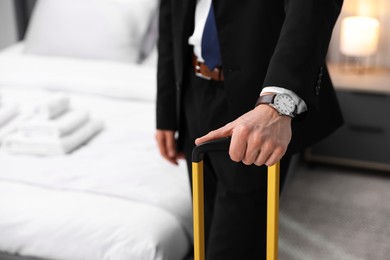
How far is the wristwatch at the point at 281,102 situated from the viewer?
4.21 ft

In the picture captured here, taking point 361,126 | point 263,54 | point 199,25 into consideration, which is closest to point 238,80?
point 263,54

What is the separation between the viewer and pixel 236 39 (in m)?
1.67

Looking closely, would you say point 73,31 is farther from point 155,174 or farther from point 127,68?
point 155,174

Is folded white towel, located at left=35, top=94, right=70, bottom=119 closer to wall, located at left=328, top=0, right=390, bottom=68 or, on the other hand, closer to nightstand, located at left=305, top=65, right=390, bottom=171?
nightstand, located at left=305, top=65, right=390, bottom=171

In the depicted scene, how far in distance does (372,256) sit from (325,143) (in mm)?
830

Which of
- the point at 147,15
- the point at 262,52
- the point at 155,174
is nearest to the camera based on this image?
the point at 262,52

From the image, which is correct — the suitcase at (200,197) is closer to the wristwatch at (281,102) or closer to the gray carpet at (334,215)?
the wristwatch at (281,102)

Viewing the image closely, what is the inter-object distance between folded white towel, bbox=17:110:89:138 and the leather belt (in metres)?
0.86

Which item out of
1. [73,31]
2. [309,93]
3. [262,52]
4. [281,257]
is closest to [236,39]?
[262,52]

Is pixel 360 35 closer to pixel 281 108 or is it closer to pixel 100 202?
pixel 100 202

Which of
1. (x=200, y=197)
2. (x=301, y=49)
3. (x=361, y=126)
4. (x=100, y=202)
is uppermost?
(x=301, y=49)

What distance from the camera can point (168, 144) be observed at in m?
2.06

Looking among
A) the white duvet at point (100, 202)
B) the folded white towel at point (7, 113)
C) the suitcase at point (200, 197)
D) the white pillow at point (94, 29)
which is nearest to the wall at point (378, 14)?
the white pillow at point (94, 29)

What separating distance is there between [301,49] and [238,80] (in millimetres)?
336
